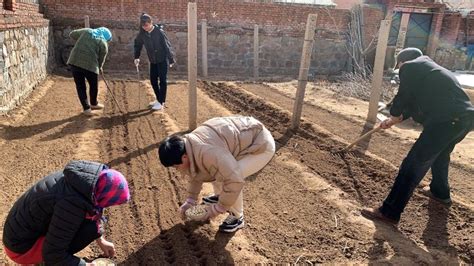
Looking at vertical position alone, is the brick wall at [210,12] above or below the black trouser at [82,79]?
above

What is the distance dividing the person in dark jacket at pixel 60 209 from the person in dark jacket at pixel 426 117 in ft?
8.73

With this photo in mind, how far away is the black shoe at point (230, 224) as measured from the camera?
135 inches

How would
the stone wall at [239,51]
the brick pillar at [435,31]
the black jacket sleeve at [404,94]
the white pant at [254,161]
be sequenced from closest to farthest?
the white pant at [254,161]
the black jacket sleeve at [404,94]
the stone wall at [239,51]
the brick pillar at [435,31]

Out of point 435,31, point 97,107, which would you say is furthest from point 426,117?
point 435,31

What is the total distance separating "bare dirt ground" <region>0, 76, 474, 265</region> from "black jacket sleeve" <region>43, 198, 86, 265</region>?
2.87ft

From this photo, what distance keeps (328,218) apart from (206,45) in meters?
10.5

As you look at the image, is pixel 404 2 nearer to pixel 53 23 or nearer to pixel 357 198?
pixel 53 23

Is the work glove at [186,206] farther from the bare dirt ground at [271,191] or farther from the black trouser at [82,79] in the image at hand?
the black trouser at [82,79]

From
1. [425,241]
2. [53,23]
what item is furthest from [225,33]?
[425,241]

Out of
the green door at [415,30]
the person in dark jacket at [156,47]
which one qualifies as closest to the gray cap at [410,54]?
the person in dark jacket at [156,47]

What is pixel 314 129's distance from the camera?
6613mm

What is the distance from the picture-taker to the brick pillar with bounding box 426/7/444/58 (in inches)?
677

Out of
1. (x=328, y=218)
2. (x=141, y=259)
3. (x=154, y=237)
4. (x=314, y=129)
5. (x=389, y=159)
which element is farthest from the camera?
(x=314, y=129)

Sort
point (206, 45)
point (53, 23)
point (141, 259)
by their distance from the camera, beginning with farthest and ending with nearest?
point (206, 45)
point (53, 23)
point (141, 259)
